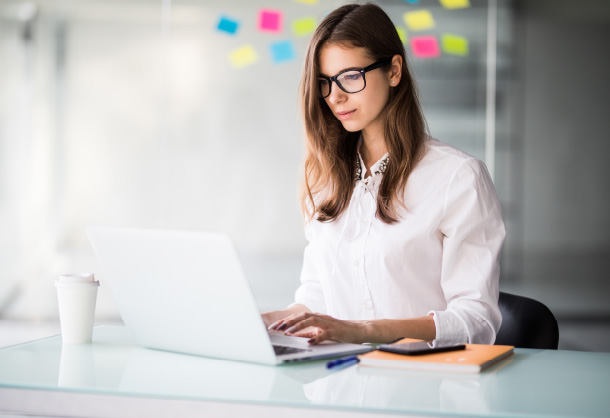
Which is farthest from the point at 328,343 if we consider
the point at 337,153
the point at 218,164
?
the point at 218,164

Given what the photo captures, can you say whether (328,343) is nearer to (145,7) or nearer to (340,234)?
(340,234)

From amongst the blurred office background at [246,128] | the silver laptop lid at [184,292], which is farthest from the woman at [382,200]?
the blurred office background at [246,128]

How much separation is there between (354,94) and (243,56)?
81.8 inches

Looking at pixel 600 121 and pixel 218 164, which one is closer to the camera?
pixel 600 121

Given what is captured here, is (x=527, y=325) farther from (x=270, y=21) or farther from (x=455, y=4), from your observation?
(x=270, y=21)

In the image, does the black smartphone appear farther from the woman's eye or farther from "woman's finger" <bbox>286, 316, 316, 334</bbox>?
A: the woman's eye

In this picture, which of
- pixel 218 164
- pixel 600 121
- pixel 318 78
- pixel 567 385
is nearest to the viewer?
pixel 567 385

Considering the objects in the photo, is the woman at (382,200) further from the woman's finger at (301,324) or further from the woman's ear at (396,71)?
the woman's finger at (301,324)

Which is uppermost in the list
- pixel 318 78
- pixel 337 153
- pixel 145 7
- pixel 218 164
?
pixel 145 7

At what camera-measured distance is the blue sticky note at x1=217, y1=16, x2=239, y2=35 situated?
3.78m

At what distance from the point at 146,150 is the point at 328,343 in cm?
272

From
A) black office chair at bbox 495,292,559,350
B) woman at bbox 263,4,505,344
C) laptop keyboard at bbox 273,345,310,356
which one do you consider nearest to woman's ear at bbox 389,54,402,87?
woman at bbox 263,4,505,344

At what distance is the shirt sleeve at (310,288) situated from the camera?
194cm

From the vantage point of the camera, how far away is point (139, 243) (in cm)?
122
